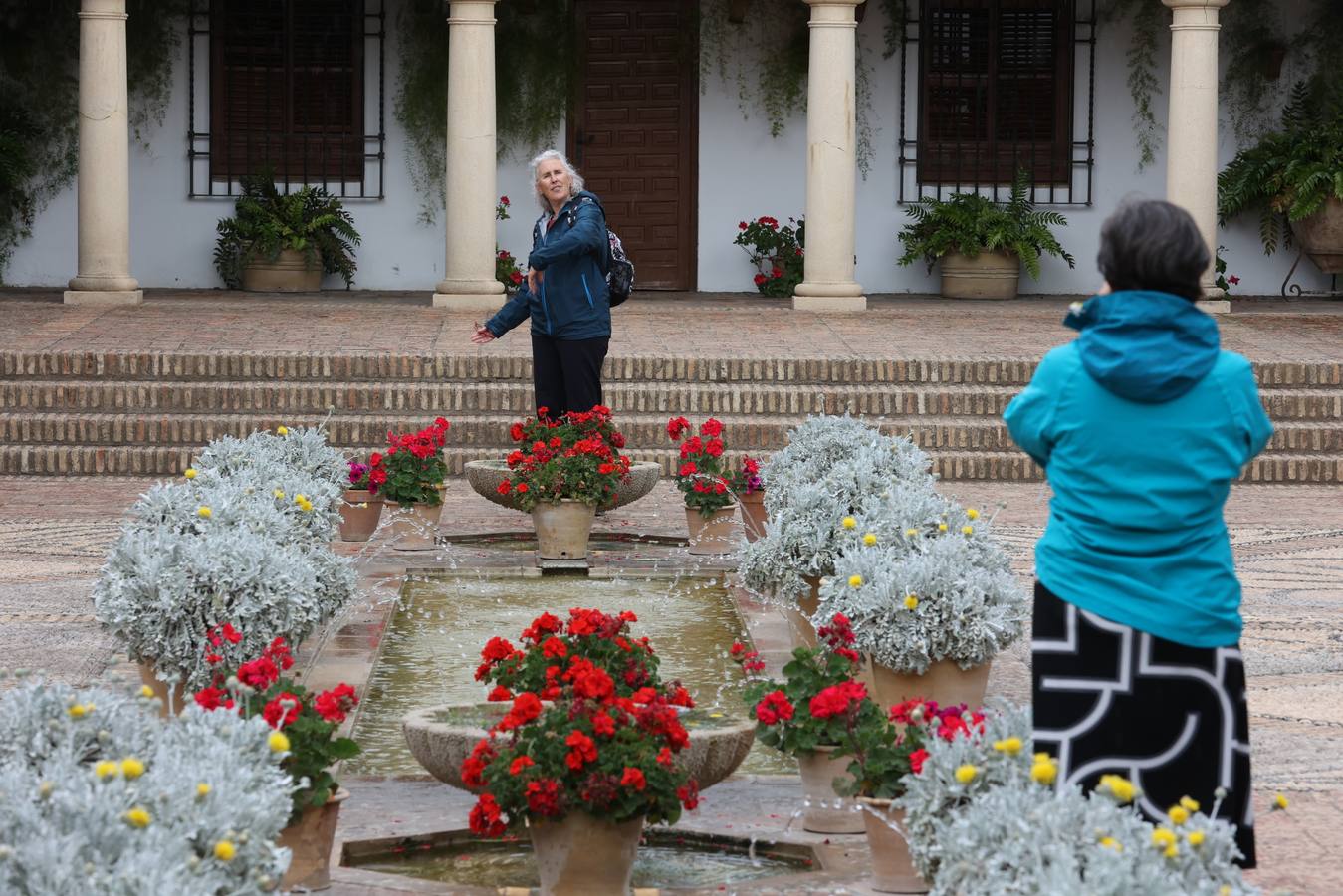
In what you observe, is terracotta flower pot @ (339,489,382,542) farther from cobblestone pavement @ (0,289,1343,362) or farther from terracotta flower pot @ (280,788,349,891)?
terracotta flower pot @ (280,788,349,891)

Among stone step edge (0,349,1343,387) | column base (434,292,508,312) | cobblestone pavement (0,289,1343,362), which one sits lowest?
stone step edge (0,349,1343,387)

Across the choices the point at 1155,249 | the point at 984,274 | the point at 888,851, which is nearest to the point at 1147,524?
the point at 1155,249

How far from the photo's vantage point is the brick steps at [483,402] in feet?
38.0

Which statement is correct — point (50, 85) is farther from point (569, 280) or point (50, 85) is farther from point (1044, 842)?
point (1044, 842)

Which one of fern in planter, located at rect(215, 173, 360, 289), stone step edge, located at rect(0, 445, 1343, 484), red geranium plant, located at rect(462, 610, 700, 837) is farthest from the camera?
fern in planter, located at rect(215, 173, 360, 289)

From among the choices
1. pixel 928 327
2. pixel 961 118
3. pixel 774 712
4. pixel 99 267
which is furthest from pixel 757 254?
pixel 774 712

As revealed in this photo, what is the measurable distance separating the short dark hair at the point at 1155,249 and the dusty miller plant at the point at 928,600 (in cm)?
203

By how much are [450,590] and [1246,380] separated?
494 centimetres

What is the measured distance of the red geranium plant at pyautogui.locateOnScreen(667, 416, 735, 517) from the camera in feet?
29.0

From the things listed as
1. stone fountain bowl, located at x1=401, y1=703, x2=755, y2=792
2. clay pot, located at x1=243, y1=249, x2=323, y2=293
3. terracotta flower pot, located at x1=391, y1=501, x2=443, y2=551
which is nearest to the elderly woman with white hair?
terracotta flower pot, located at x1=391, y1=501, x2=443, y2=551

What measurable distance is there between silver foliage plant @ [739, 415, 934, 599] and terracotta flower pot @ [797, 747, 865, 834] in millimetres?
1614

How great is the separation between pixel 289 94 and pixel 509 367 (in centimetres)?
636

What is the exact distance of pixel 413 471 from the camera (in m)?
9.07

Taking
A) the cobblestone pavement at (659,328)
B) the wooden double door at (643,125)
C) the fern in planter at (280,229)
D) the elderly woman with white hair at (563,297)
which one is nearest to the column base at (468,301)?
the cobblestone pavement at (659,328)
